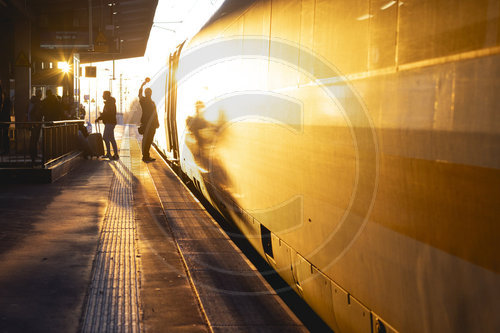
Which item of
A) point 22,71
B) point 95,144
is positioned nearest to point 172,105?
point 95,144

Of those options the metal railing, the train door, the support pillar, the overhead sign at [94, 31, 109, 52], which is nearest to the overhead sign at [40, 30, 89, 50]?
the overhead sign at [94, 31, 109, 52]

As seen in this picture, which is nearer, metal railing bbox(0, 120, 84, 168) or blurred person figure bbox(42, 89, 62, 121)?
metal railing bbox(0, 120, 84, 168)

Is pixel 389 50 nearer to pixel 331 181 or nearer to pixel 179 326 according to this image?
pixel 331 181

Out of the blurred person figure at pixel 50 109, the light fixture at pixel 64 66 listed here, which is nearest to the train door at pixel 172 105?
the blurred person figure at pixel 50 109

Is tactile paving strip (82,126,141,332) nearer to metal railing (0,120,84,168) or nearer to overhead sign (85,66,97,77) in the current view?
metal railing (0,120,84,168)

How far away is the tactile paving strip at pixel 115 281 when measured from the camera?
427cm

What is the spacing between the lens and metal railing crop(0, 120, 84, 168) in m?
12.5

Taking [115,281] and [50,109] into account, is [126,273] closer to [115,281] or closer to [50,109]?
[115,281]

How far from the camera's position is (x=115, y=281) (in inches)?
208

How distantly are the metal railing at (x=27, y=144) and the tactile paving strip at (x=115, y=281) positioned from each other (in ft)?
13.7

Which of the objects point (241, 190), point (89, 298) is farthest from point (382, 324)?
point (241, 190)

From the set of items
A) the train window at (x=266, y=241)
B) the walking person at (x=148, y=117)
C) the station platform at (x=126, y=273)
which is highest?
the walking person at (x=148, y=117)

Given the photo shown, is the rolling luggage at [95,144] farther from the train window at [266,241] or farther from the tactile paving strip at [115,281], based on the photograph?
the train window at [266,241]

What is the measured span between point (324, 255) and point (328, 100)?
85cm
